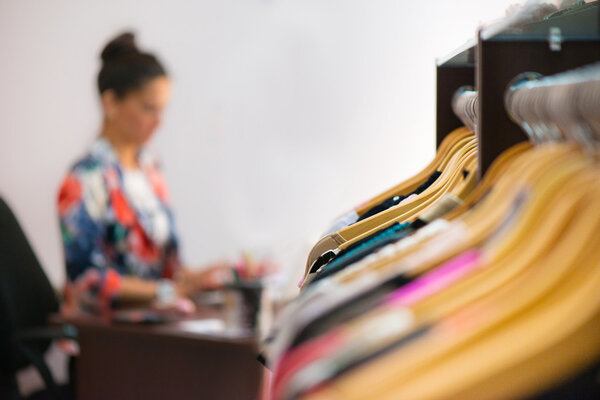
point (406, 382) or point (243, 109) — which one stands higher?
point (406, 382)

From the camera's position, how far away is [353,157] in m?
3.85

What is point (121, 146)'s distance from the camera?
10.9 feet

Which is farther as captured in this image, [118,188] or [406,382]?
[118,188]

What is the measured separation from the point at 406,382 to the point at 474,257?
16cm

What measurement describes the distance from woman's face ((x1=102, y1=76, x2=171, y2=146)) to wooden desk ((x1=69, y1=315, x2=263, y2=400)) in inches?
38.9

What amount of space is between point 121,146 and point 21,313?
0.89 m

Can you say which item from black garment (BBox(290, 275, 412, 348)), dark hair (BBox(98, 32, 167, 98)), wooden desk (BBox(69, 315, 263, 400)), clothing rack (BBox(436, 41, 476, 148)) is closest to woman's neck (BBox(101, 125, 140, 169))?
dark hair (BBox(98, 32, 167, 98))

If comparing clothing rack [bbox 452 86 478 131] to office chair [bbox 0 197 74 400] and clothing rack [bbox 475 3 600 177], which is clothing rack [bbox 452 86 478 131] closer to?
clothing rack [bbox 475 3 600 177]

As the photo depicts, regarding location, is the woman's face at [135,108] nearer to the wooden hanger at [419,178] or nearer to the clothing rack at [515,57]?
the wooden hanger at [419,178]

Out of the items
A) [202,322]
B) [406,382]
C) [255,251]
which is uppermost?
[406,382]

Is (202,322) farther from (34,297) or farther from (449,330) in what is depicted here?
(449,330)

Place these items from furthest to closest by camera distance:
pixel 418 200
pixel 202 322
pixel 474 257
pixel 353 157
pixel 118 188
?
pixel 353 157 < pixel 118 188 < pixel 202 322 < pixel 418 200 < pixel 474 257

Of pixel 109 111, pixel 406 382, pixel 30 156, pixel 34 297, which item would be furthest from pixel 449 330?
pixel 30 156

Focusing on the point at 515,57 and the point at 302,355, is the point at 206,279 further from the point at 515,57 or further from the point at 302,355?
the point at 302,355
